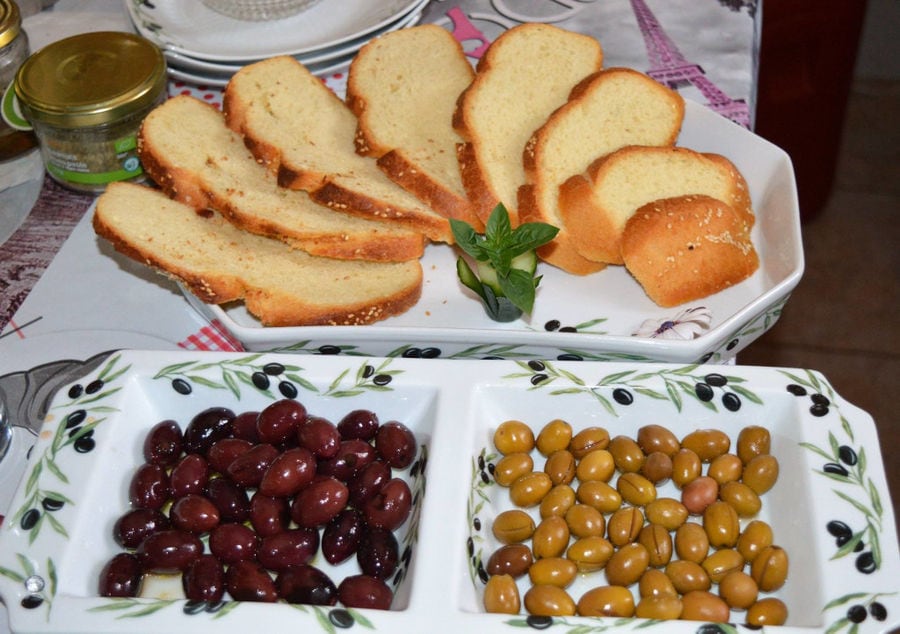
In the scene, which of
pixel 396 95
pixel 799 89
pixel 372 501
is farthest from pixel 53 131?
pixel 799 89

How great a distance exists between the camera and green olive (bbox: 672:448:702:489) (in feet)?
4.35

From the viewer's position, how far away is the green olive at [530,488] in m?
1.33

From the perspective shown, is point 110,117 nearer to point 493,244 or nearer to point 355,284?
point 355,284

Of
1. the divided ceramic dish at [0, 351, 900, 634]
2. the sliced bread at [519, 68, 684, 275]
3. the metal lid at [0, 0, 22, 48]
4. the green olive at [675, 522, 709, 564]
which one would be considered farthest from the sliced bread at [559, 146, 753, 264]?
the metal lid at [0, 0, 22, 48]

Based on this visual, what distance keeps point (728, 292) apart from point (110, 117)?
1.14 metres

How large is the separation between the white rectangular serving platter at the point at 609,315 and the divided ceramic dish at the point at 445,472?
109mm

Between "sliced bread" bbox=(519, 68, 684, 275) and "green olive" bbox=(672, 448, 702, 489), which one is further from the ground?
"sliced bread" bbox=(519, 68, 684, 275)

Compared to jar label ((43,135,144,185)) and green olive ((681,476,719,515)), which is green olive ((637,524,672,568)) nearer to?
green olive ((681,476,719,515))

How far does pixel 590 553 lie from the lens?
125 centimetres

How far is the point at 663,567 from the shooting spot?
1267mm

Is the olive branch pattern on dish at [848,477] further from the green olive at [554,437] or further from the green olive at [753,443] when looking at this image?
the green olive at [554,437]

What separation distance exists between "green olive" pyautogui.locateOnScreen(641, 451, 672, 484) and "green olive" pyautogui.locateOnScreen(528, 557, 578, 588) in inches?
7.0

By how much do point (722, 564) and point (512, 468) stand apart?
30 centimetres

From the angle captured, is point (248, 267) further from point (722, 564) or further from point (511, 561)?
point (722, 564)
